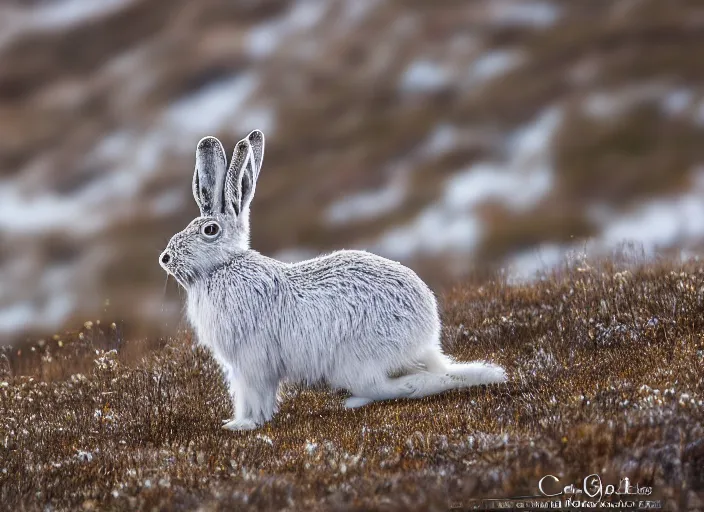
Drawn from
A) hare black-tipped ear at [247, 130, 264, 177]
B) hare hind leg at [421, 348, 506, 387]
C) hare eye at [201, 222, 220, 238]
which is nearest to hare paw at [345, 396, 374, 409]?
hare hind leg at [421, 348, 506, 387]

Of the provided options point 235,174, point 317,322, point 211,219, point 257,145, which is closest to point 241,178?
point 235,174

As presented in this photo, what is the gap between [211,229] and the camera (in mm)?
8852

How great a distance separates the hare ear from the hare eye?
10.1 inches

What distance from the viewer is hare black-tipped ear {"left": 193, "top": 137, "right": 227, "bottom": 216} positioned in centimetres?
877

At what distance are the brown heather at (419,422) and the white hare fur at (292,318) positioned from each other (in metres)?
0.35

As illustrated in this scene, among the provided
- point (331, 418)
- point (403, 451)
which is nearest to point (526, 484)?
point (403, 451)

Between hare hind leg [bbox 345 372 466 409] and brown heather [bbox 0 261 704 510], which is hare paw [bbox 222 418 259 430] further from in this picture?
hare hind leg [bbox 345 372 466 409]

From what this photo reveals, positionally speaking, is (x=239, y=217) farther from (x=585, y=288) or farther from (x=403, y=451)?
(x=585, y=288)

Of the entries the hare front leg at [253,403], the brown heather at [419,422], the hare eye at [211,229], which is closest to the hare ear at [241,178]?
the hare eye at [211,229]

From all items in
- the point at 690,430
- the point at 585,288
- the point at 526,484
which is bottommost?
the point at 526,484

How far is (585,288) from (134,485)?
7.18 m

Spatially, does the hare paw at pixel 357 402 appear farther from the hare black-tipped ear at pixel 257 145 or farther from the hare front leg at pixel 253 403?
the hare black-tipped ear at pixel 257 145

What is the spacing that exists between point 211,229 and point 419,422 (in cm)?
320

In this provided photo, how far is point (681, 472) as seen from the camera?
5.66 m
